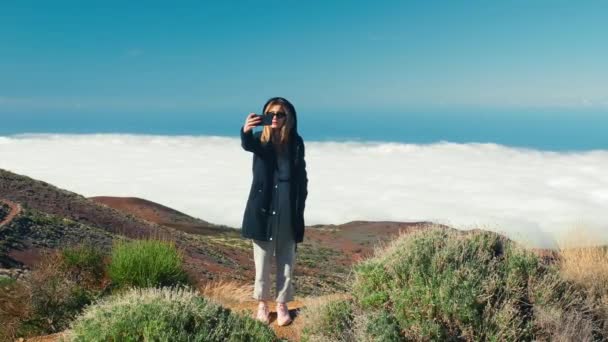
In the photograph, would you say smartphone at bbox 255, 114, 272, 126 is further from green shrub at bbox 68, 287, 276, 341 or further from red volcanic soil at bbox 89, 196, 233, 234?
red volcanic soil at bbox 89, 196, 233, 234

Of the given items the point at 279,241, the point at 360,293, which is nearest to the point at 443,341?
the point at 360,293

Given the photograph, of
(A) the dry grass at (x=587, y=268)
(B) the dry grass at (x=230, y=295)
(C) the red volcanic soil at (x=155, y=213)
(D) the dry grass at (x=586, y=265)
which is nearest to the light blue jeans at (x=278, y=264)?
(B) the dry grass at (x=230, y=295)

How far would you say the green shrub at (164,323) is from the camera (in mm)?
4664

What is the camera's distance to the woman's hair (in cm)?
584

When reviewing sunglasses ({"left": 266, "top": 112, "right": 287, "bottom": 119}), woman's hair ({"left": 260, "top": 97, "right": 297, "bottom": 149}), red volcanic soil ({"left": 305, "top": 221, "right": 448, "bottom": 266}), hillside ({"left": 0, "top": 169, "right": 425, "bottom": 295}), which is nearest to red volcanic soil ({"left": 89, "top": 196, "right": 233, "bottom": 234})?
hillside ({"left": 0, "top": 169, "right": 425, "bottom": 295})

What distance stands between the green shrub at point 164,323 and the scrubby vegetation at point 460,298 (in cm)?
93

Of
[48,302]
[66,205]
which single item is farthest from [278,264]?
[66,205]

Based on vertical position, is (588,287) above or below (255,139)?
below

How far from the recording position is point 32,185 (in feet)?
89.7

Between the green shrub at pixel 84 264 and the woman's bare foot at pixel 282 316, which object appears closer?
the woman's bare foot at pixel 282 316

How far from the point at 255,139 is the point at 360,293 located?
6.12 feet

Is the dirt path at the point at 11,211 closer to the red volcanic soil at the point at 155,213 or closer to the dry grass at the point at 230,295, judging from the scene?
the dry grass at the point at 230,295

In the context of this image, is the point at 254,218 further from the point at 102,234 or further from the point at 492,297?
the point at 102,234

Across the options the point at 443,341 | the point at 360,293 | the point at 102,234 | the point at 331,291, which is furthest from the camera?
the point at 102,234
